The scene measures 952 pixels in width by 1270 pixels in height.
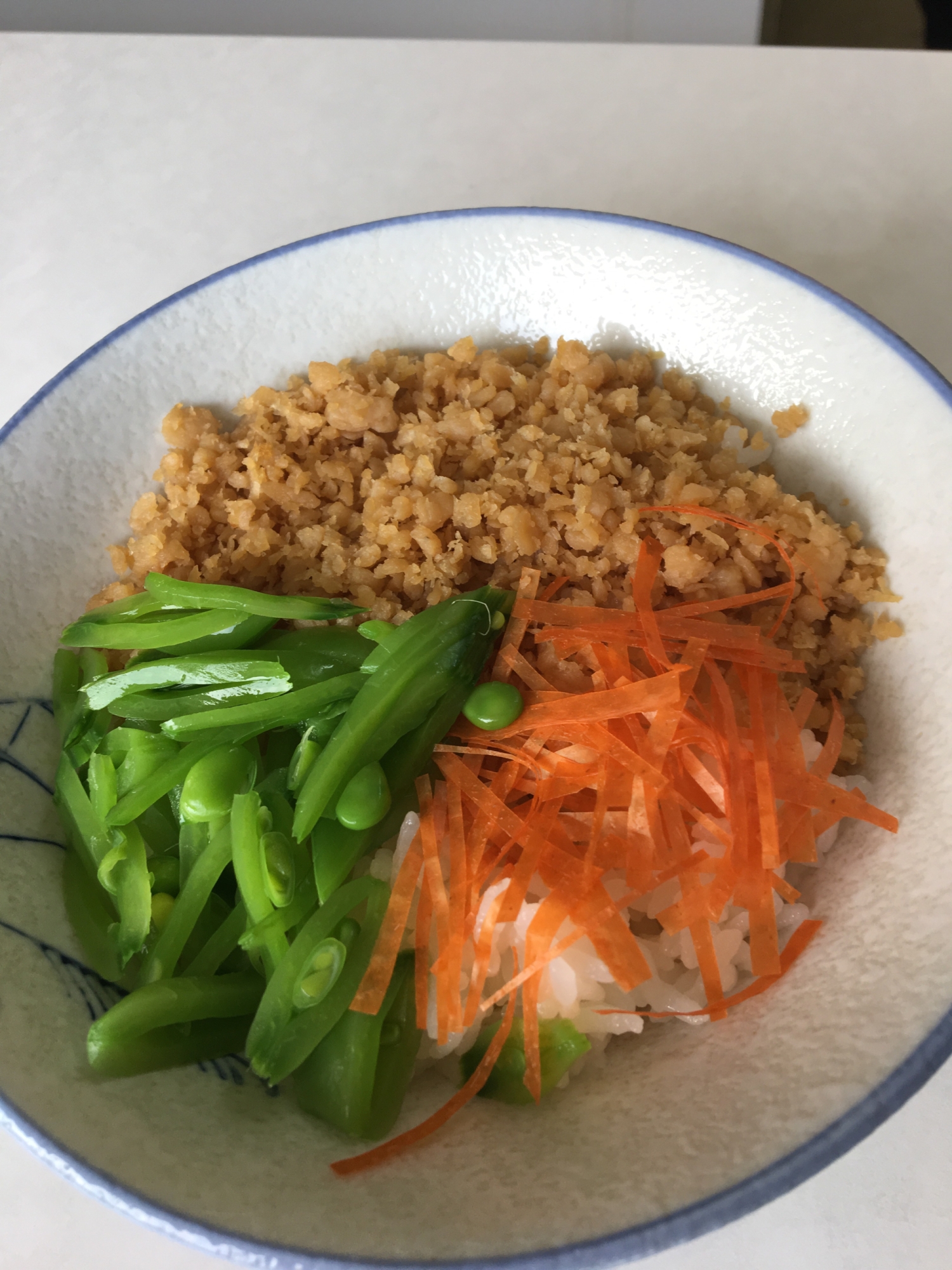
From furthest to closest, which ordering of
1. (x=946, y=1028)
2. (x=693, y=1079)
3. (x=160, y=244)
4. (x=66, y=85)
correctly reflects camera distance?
(x=66, y=85)
(x=160, y=244)
(x=693, y=1079)
(x=946, y=1028)

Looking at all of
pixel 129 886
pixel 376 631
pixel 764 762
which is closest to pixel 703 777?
pixel 764 762

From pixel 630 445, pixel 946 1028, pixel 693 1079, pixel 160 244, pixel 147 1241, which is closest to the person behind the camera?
pixel 946 1028

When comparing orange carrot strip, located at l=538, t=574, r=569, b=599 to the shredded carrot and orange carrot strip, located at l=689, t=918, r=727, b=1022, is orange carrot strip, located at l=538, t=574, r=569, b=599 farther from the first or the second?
orange carrot strip, located at l=689, t=918, r=727, b=1022

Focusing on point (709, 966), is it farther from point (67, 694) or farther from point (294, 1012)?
point (67, 694)

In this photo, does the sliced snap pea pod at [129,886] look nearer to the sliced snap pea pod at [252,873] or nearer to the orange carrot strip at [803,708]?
the sliced snap pea pod at [252,873]

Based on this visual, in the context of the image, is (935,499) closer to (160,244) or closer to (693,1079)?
(693,1079)

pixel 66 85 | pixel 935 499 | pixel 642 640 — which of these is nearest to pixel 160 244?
pixel 66 85

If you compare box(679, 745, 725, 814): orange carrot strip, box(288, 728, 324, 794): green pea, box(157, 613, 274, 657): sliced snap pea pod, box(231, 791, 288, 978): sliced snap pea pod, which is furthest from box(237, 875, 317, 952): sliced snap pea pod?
box(679, 745, 725, 814): orange carrot strip
